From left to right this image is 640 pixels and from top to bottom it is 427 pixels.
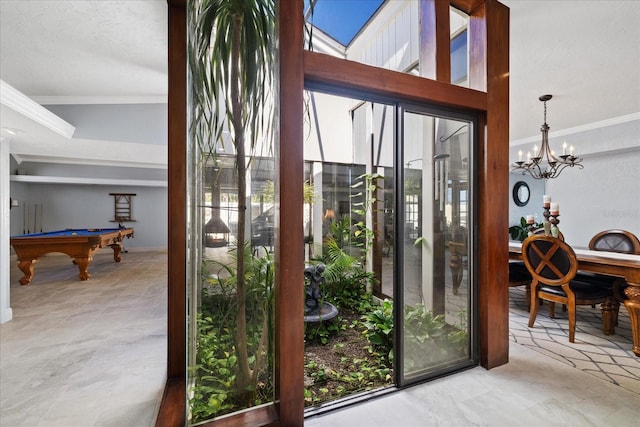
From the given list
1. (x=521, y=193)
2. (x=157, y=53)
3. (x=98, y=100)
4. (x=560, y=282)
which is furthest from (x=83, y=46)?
(x=521, y=193)

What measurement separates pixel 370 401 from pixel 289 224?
1177 millimetres

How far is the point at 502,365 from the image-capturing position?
1.96 metres

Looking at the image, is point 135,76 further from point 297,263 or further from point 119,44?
point 297,263

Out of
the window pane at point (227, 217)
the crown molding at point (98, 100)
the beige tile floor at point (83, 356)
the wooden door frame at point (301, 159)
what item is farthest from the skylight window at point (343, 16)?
the beige tile floor at point (83, 356)

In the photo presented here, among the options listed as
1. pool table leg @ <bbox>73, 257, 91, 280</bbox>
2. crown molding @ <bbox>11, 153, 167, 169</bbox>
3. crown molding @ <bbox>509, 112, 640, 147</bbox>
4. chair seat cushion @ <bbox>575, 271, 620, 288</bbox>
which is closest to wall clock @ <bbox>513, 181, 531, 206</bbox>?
crown molding @ <bbox>509, 112, 640, 147</bbox>

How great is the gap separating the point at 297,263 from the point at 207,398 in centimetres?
76

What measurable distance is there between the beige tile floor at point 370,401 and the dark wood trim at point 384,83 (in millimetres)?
1823

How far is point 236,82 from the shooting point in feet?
4.30

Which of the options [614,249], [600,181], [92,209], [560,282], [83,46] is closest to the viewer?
[560,282]

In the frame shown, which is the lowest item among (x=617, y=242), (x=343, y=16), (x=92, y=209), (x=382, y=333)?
(x=382, y=333)

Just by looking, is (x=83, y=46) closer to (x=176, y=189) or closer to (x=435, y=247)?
(x=176, y=189)

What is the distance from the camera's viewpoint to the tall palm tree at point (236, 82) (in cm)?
129

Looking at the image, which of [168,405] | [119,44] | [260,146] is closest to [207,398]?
[168,405]

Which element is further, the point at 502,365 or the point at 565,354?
the point at 565,354
